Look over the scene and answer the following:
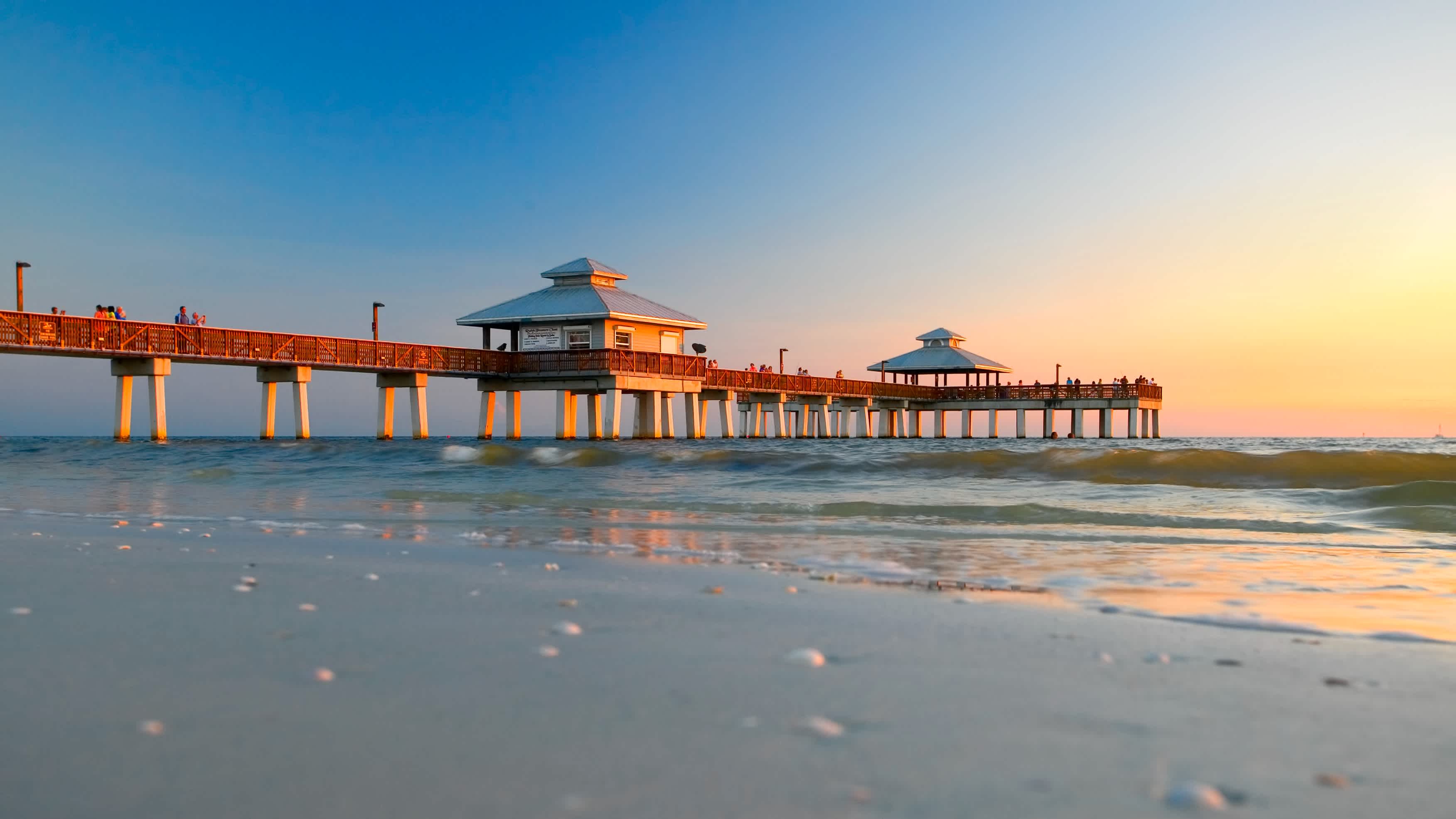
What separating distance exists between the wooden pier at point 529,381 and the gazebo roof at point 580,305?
1821 mm

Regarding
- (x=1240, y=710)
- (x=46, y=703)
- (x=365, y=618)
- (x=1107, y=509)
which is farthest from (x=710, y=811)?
(x=1107, y=509)

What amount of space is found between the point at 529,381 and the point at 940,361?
109 ft

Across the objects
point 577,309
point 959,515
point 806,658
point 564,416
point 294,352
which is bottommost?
point 959,515

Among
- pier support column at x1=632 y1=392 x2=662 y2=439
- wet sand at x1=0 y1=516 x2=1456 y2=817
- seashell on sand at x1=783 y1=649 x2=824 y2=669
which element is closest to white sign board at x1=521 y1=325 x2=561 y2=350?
pier support column at x1=632 y1=392 x2=662 y2=439

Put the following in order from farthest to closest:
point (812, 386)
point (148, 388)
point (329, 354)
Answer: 1. point (812, 386)
2. point (329, 354)
3. point (148, 388)

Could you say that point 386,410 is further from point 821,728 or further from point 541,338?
point 821,728

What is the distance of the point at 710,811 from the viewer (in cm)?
177

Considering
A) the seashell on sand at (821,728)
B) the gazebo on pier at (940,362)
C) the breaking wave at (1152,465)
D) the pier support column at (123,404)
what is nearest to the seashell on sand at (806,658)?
the seashell on sand at (821,728)

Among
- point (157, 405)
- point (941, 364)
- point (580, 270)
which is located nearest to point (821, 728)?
point (157, 405)

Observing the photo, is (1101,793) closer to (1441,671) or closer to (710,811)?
(710,811)

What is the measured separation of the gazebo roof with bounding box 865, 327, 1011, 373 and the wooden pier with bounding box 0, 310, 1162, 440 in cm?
151

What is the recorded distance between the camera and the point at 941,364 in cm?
6538

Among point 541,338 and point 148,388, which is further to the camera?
point 541,338

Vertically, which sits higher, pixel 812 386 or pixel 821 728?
pixel 812 386
